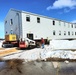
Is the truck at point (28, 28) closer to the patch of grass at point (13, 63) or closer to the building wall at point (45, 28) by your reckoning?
the building wall at point (45, 28)

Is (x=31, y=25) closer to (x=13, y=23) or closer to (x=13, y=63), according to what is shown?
(x=13, y=23)

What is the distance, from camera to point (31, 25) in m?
27.2

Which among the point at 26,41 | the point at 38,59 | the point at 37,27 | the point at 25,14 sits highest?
the point at 25,14

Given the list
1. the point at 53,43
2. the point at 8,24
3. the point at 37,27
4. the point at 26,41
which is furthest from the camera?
the point at 8,24

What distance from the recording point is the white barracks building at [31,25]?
26.2 meters

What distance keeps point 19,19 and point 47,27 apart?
7066mm

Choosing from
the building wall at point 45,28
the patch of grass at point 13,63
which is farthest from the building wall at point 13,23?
the patch of grass at point 13,63

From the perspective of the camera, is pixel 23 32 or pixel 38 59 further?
pixel 23 32

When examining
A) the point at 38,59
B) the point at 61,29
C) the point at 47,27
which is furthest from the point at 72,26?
the point at 38,59

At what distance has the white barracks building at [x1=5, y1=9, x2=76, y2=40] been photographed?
26.2 m

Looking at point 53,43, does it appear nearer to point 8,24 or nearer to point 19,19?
point 19,19

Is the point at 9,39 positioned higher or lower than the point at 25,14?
lower

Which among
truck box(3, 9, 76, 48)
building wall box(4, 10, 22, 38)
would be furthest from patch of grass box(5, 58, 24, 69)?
building wall box(4, 10, 22, 38)

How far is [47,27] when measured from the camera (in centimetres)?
3105
